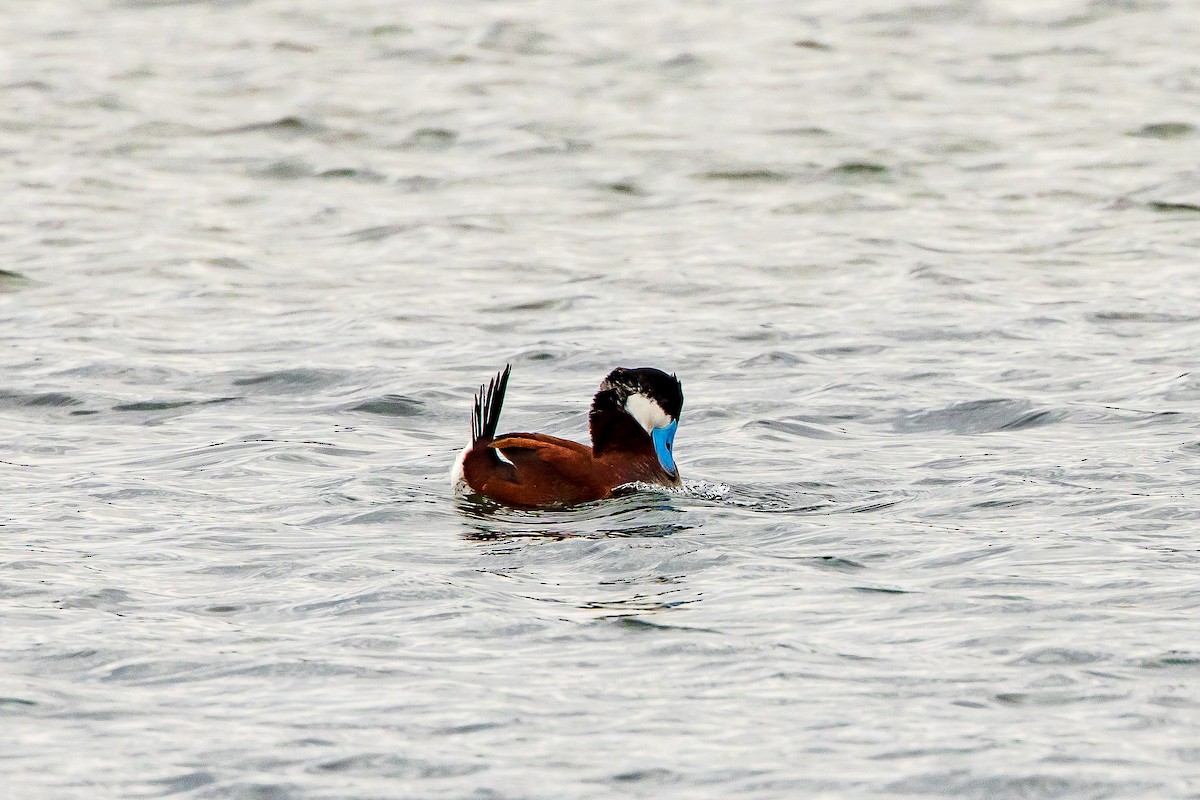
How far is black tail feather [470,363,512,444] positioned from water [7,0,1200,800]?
402mm

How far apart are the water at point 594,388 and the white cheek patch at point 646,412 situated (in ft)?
1.50

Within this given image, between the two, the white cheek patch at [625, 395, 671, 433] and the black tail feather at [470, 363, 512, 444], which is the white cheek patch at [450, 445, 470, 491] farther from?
the white cheek patch at [625, 395, 671, 433]

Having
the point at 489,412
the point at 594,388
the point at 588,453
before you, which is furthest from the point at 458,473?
the point at 594,388

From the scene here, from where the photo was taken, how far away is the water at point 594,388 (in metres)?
6.61

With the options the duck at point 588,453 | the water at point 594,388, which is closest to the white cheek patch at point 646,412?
the duck at point 588,453

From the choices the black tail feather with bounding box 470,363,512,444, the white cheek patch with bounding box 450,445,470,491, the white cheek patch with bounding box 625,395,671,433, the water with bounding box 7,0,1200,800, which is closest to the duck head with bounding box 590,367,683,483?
the white cheek patch with bounding box 625,395,671,433

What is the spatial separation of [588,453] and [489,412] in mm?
575

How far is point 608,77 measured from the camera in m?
23.0

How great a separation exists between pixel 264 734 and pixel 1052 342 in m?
8.53

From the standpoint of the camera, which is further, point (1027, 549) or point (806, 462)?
point (806, 462)

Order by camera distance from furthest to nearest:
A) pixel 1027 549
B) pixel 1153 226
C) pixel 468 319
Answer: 1. pixel 1153 226
2. pixel 468 319
3. pixel 1027 549

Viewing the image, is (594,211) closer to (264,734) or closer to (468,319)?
(468,319)

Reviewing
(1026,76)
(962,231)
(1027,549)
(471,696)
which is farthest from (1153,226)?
(471,696)

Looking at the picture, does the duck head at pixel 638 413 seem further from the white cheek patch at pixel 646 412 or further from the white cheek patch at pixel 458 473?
the white cheek patch at pixel 458 473
